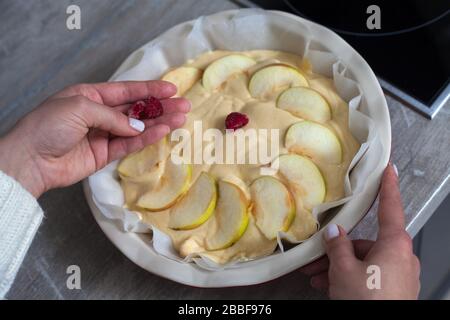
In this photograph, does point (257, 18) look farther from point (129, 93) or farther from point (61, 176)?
point (61, 176)

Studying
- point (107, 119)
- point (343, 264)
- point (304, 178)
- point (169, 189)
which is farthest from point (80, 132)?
point (343, 264)

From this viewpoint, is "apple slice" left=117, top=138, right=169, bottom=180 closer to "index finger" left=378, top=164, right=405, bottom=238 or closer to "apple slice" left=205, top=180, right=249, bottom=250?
"apple slice" left=205, top=180, right=249, bottom=250

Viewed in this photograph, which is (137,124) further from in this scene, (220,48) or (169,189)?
(220,48)

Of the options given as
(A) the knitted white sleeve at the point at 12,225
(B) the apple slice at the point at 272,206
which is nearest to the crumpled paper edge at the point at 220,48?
(B) the apple slice at the point at 272,206

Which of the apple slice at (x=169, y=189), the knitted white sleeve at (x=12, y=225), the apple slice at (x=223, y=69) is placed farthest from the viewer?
the apple slice at (x=223, y=69)

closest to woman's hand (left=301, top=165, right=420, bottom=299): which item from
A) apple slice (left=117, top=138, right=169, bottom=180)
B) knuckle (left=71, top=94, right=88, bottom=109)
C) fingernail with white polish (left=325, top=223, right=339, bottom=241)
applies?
fingernail with white polish (left=325, top=223, right=339, bottom=241)

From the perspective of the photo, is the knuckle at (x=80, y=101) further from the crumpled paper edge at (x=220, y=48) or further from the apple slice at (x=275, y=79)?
the apple slice at (x=275, y=79)
